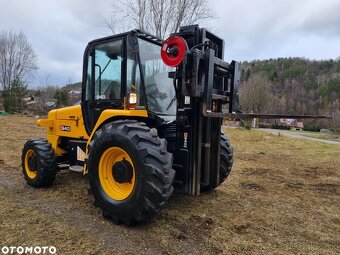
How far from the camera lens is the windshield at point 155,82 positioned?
4688 mm

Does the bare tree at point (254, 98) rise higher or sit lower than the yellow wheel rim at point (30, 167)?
higher

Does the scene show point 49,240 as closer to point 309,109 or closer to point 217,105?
point 217,105

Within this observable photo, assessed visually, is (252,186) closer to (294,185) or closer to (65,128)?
(294,185)

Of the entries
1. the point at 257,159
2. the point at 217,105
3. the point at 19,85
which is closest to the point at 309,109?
the point at 19,85

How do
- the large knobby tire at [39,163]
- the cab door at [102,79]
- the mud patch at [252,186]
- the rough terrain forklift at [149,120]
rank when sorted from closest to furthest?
the rough terrain forklift at [149,120]
the cab door at [102,79]
the large knobby tire at [39,163]
the mud patch at [252,186]

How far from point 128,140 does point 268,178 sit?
442cm

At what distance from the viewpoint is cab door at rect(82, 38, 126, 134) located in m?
4.82

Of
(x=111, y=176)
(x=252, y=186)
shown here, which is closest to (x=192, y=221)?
(x=111, y=176)

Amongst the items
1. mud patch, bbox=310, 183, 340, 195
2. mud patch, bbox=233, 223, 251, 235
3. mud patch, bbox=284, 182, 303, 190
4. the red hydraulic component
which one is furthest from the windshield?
mud patch, bbox=310, 183, 340, 195

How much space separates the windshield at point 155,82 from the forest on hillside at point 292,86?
1548 inches

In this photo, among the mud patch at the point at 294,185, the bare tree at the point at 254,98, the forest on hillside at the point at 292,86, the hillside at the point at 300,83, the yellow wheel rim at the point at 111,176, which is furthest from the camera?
the hillside at the point at 300,83

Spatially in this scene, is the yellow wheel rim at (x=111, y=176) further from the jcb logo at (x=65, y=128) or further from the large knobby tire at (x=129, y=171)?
the jcb logo at (x=65, y=128)

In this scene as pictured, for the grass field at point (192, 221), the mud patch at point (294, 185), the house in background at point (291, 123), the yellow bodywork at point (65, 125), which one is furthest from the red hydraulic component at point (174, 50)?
the house in background at point (291, 123)

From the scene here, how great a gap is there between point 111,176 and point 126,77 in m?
1.40
